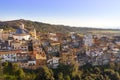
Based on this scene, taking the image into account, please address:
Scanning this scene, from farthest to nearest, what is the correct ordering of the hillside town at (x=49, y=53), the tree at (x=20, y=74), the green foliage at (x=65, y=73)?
the hillside town at (x=49, y=53)
the green foliage at (x=65, y=73)
the tree at (x=20, y=74)

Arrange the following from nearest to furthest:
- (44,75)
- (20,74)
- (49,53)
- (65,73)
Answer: (20,74), (44,75), (65,73), (49,53)

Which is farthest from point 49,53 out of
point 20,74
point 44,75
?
point 20,74

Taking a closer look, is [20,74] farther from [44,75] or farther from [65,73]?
[65,73]

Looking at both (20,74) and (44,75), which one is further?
(44,75)

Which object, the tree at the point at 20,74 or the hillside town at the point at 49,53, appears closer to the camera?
the tree at the point at 20,74

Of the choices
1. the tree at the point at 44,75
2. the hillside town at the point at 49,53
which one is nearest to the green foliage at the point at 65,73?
the tree at the point at 44,75

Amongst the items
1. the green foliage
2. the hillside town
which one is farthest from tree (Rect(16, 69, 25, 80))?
the hillside town

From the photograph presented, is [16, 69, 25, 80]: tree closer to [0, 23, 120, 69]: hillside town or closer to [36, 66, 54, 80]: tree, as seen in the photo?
[36, 66, 54, 80]: tree

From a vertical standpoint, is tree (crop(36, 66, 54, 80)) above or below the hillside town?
below

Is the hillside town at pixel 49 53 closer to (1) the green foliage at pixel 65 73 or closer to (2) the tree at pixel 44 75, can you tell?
(1) the green foliage at pixel 65 73

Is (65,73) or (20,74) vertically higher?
(20,74)

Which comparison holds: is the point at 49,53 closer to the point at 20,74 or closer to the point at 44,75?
the point at 44,75

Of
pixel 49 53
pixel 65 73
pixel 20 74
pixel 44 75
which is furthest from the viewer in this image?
pixel 49 53

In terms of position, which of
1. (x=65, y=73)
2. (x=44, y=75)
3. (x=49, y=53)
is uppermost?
(x=49, y=53)
